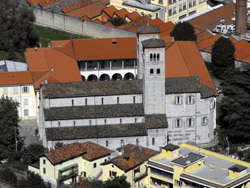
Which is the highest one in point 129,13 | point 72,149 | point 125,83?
point 129,13

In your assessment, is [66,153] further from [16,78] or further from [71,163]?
[16,78]

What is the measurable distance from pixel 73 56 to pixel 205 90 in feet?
85.9

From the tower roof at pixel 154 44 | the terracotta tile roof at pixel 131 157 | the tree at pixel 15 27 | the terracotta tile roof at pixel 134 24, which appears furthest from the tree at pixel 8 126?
the terracotta tile roof at pixel 134 24

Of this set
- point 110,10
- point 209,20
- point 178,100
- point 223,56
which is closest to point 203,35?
point 209,20

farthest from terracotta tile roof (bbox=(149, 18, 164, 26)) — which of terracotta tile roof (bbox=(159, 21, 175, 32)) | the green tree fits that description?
the green tree

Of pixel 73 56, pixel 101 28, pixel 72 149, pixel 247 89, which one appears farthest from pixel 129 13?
pixel 72 149

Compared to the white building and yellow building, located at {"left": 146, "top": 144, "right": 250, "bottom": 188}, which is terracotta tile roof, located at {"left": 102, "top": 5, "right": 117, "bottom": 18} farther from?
yellow building, located at {"left": 146, "top": 144, "right": 250, "bottom": 188}

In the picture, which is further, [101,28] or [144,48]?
[101,28]

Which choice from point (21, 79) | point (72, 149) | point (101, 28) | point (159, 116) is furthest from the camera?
point (101, 28)

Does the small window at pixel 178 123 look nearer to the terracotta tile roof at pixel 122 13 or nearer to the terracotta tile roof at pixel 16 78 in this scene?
the terracotta tile roof at pixel 16 78

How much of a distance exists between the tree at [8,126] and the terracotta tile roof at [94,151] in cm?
1262

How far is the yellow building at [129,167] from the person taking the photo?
127 m

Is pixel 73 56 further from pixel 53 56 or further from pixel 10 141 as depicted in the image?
pixel 10 141

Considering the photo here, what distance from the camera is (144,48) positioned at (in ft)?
451
